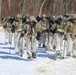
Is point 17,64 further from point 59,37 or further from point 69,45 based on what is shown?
point 59,37

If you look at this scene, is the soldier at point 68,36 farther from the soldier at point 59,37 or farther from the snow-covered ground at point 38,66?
the snow-covered ground at point 38,66

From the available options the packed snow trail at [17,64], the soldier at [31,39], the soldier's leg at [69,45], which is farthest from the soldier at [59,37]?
the soldier at [31,39]

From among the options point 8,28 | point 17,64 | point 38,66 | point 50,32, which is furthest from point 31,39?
point 8,28

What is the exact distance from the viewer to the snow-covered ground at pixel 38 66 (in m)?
15.1

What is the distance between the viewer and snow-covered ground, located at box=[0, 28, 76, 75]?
1509 centimetres

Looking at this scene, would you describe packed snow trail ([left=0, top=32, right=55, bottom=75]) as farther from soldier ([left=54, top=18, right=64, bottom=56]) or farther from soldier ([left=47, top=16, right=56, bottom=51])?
soldier ([left=47, top=16, right=56, bottom=51])

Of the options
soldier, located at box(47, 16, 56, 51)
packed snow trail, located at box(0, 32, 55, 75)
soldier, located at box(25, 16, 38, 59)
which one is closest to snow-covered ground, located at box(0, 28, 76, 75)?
packed snow trail, located at box(0, 32, 55, 75)

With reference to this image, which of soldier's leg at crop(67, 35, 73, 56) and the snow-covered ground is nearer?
the snow-covered ground

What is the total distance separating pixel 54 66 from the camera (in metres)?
16.5

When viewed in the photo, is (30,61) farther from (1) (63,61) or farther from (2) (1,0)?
(2) (1,0)

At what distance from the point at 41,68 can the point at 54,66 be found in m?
0.66

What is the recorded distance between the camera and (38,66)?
1658 cm

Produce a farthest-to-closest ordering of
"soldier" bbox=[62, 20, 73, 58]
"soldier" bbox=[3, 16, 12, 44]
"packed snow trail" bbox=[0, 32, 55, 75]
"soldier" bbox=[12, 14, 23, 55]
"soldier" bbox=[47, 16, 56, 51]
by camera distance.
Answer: "soldier" bbox=[3, 16, 12, 44], "soldier" bbox=[47, 16, 56, 51], "soldier" bbox=[12, 14, 23, 55], "soldier" bbox=[62, 20, 73, 58], "packed snow trail" bbox=[0, 32, 55, 75]

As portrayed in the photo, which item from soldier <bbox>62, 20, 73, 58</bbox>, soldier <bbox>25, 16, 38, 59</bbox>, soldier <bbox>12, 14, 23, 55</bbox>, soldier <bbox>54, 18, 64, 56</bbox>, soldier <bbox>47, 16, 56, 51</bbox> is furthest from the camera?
soldier <bbox>47, 16, 56, 51</bbox>
